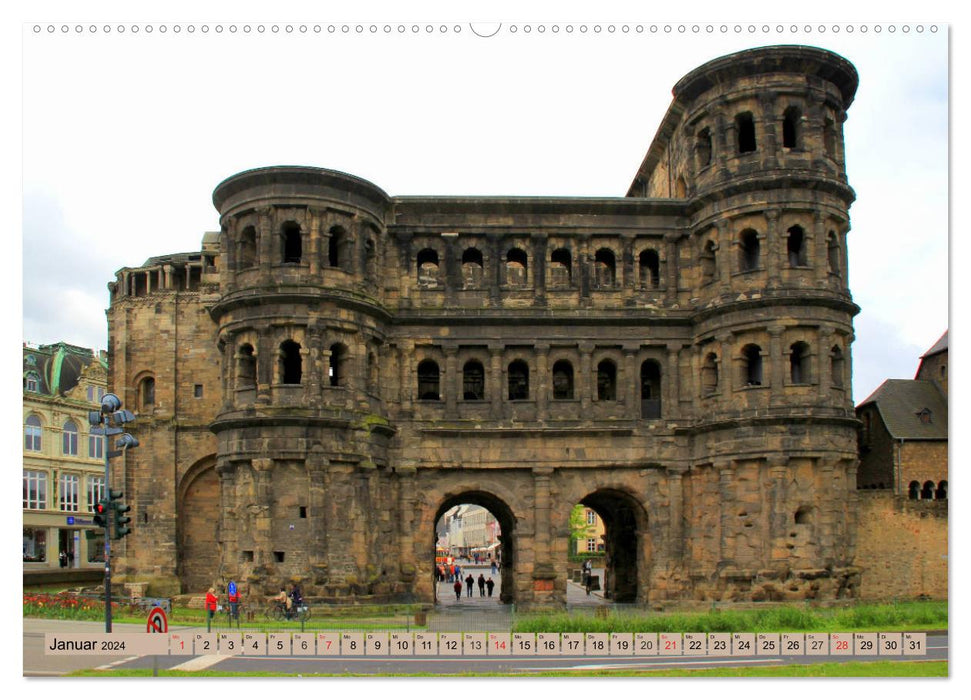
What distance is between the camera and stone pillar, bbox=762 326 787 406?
128ft

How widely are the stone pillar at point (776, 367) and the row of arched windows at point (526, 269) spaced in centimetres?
576

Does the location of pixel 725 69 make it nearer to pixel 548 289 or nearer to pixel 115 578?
pixel 548 289

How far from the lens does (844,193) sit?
132 ft

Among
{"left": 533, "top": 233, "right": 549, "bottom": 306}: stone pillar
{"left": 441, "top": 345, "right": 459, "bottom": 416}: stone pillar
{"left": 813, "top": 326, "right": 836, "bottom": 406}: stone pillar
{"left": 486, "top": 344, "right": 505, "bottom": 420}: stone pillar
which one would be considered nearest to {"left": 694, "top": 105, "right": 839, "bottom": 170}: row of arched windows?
{"left": 533, "top": 233, "right": 549, "bottom": 306}: stone pillar

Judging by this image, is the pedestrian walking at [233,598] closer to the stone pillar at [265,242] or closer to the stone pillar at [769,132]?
the stone pillar at [265,242]

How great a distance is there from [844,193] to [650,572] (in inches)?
633

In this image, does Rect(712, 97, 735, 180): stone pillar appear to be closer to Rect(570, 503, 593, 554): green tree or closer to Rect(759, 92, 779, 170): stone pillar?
Rect(759, 92, 779, 170): stone pillar

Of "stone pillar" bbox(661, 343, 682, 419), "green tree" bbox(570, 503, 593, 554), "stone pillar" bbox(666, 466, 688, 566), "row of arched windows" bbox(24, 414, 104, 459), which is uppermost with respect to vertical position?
"stone pillar" bbox(661, 343, 682, 419)

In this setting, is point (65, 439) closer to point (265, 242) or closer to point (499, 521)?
point (265, 242)

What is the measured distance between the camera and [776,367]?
3903cm

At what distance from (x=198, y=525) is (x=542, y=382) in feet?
54.6

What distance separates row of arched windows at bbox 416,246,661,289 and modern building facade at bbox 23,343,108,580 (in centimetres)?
1319

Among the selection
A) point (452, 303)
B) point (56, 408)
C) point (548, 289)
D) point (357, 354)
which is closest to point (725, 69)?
point (548, 289)

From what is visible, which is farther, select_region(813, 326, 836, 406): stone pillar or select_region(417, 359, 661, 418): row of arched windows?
select_region(417, 359, 661, 418): row of arched windows
